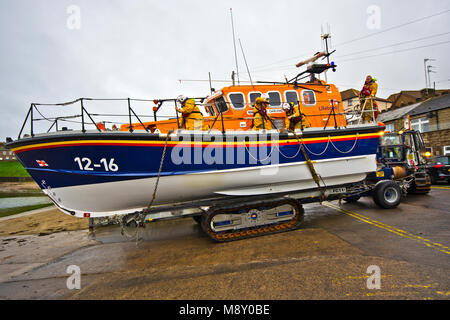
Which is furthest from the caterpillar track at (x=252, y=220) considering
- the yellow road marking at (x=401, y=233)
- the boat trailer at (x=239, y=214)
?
the yellow road marking at (x=401, y=233)

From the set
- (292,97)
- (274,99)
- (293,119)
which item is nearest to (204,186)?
(293,119)

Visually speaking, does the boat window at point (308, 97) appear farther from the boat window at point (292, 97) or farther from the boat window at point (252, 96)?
the boat window at point (252, 96)

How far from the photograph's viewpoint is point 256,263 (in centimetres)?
383

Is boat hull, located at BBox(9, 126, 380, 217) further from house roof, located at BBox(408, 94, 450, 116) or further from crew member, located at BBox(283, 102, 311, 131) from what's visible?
house roof, located at BBox(408, 94, 450, 116)

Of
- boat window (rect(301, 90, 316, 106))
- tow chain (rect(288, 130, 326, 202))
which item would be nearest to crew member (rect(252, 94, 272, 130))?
tow chain (rect(288, 130, 326, 202))

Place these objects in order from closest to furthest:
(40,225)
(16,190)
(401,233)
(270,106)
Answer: (401,233), (270,106), (40,225), (16,190)

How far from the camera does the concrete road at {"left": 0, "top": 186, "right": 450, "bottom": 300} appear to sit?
117 inches

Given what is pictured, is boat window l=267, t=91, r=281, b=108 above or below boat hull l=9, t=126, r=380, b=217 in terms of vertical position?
above

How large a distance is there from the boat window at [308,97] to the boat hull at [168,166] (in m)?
1.19

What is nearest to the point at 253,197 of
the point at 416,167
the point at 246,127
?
the point at 246,127

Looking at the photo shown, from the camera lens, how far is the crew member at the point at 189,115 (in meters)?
5.17

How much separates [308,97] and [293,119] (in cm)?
132

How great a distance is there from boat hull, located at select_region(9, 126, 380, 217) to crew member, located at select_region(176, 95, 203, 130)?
20.9 inches

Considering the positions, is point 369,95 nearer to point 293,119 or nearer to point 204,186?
point 293,119
